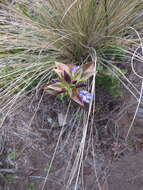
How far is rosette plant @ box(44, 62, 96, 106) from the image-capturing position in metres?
1.21

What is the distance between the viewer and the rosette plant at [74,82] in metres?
1.21

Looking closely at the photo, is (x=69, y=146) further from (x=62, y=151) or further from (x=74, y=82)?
(x=74, y=82)

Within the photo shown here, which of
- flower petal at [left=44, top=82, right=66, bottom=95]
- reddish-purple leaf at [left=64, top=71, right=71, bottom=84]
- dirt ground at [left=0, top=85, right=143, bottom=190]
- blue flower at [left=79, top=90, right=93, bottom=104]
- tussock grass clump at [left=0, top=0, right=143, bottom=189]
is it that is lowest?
dirt ground at [left=0, top=85, right=143, bottom=190]

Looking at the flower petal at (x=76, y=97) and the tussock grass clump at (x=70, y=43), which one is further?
the tussock grass clump at (x=70, y=43)

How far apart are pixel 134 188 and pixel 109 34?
2.14 feet

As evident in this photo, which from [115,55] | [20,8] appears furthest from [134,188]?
[20,8]

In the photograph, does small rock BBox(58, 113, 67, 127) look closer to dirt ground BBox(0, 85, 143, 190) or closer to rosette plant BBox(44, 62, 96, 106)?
dirt ground BBox(0, 85, 143, 190)

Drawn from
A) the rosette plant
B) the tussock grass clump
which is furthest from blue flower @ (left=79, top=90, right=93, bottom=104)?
the tussock grass clump

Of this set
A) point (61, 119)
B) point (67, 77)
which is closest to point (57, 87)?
point (67, 77)

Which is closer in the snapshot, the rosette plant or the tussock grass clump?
the rosette plant

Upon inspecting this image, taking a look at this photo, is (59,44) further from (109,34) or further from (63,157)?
(63,157)

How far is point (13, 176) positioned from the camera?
1.29 m

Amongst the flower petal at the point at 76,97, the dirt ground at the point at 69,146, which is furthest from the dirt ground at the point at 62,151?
the flower petal at the point at 76,97

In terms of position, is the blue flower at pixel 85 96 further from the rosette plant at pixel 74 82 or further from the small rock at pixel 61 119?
the small rock at pixel 61 119
